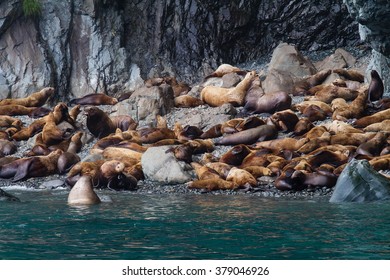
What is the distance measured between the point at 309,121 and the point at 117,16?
1086 centimetres

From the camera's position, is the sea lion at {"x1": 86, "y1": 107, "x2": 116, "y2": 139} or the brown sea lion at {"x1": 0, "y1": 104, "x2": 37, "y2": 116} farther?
the brown sea lion at {"x1": 0, "y1": 104, "x2": 37, "y2": 116}

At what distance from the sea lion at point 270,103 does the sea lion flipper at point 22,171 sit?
652 cm

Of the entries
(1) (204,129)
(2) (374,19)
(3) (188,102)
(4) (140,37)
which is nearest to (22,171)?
(1) (204,129)

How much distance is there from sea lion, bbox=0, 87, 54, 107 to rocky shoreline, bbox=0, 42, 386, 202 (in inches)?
39.8

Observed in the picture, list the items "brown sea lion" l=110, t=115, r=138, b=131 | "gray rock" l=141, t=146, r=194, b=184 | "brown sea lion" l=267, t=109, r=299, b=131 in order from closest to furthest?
"gray rock" l=141, t=146, r=194, b=184, "brown sea lion" l=267, t=109, r=299, b=131, "brown sea lion" l=110, t=115, r=138, b=131

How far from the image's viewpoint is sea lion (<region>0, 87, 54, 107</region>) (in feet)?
72.8

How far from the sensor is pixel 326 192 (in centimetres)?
1248

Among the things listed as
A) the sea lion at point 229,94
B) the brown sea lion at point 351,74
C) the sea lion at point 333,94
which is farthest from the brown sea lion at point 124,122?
the brown sea lion at point 351,74

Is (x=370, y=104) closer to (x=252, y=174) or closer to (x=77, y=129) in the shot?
(x=252, y=174)

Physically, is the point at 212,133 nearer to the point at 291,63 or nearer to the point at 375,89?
the point at 375,89

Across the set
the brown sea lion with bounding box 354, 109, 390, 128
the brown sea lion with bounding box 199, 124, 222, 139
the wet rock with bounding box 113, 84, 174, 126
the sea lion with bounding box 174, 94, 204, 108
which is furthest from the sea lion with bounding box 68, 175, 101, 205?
the sea lion with bounding box 174, 94, 204, 108

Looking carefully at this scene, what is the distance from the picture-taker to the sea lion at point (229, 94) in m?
20.4

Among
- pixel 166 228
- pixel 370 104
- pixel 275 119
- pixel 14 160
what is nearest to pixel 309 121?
pixel 275 119

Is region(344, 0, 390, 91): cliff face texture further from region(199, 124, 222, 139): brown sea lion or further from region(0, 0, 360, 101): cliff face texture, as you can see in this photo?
region(0, 0, 360, 101): cliff face texture
